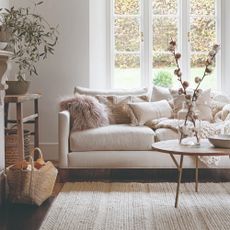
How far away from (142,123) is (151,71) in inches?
52.5

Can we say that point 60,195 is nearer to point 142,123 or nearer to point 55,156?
point 142,123

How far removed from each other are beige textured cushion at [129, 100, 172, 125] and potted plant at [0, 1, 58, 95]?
3.78ft

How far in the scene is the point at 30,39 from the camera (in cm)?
454

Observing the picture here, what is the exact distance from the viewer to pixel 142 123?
4.62 m

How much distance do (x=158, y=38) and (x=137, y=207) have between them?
300 cm

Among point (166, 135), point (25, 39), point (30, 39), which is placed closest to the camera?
point (166, 135)

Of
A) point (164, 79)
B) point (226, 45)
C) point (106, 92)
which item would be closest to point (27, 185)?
point (106, 92)

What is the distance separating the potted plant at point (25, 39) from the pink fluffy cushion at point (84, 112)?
19.0 inches

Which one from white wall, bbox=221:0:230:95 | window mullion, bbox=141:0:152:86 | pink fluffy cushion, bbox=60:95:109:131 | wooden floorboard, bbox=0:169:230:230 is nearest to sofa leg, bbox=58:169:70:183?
wooden floorboard, bbox=0:169:230:230

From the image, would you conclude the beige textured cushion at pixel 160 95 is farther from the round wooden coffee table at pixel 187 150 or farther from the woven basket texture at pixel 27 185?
the woven basket texture at pixel 27 185

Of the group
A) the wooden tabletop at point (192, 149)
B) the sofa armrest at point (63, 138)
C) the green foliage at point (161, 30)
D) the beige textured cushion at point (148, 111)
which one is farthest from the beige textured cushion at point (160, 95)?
the wooden tabletop at point (192, 149)

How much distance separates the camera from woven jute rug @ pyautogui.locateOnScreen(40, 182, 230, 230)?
9.64 ft

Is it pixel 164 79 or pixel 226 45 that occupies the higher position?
pixel 226 45

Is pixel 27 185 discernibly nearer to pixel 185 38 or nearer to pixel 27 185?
pixel 27 185
